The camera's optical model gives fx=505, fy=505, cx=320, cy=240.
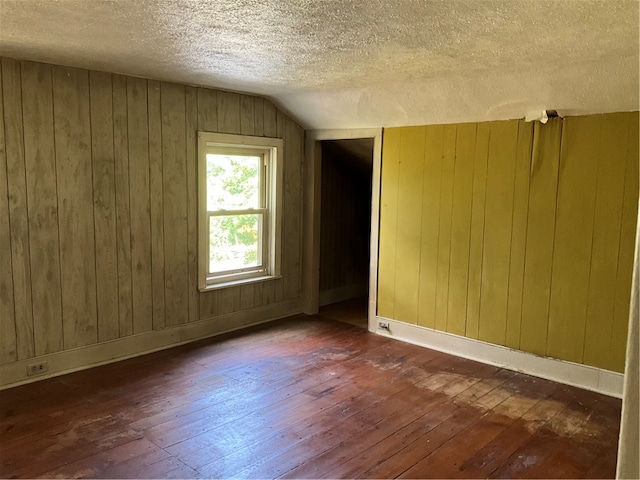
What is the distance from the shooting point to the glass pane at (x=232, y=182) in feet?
15.4

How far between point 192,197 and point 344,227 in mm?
2309

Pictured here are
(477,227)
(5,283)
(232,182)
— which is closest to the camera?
(5,283)

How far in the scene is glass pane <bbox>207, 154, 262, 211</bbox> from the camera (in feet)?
15.4

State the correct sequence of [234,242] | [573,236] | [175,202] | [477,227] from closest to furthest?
[573,236] → [477,227] → [175,202] → [234,242]

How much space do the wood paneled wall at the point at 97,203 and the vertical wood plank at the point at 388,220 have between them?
1347mm

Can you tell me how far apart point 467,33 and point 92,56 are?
7.69 ft

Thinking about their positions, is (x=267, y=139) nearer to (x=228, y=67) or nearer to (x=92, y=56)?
(x=228, y=67)

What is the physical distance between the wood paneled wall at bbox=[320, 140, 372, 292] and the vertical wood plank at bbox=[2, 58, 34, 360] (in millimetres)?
3003

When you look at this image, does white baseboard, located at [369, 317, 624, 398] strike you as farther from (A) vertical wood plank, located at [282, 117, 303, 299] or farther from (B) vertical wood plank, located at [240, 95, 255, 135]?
(B) vertical wood plank, located at [240, 95, 255, 135]

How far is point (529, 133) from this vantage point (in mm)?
3811

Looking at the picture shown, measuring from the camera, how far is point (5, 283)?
11.2ft

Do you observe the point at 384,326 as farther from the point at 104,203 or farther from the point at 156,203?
the point at 104,203

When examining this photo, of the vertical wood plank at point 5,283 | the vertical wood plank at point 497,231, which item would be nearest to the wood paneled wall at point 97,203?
the vertical wood plank at point 5,283

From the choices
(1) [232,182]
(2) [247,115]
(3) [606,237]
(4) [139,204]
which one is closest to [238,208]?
(1) [232,182]
